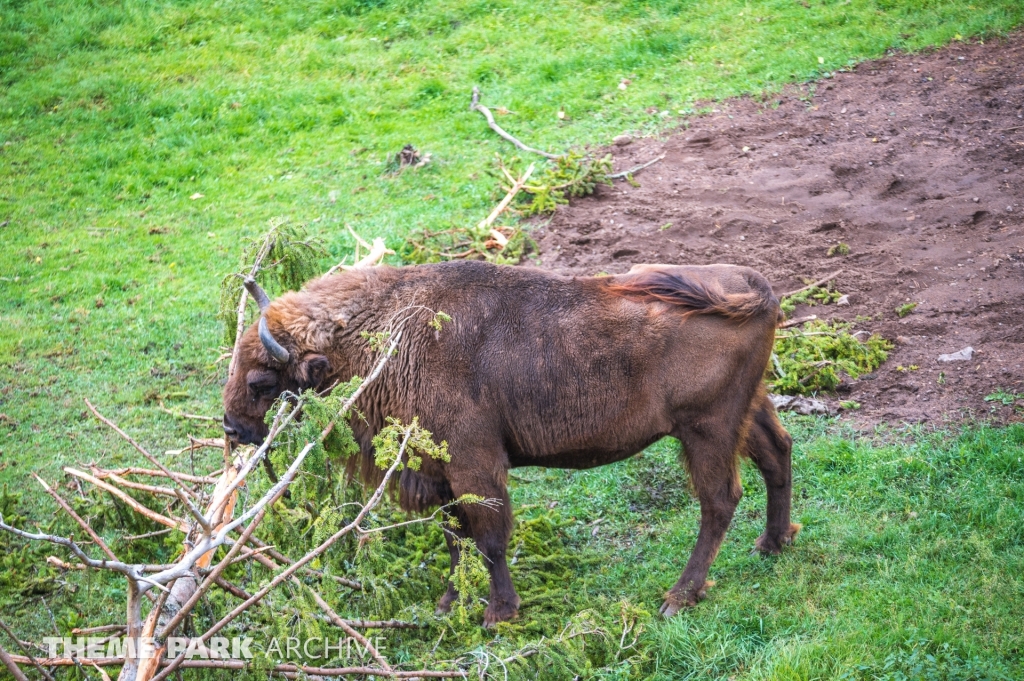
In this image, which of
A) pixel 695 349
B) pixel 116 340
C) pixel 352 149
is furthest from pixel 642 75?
pixel 695 349

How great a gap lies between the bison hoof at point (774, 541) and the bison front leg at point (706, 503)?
42cm

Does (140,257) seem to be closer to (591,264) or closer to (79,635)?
(591,264)

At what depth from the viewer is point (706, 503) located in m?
5.88

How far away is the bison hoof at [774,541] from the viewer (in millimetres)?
6148

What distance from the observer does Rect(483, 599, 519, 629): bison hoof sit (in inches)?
235

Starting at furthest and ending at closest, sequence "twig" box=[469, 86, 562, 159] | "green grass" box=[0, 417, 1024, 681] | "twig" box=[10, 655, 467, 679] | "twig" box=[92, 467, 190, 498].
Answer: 1. "twig" box=[469, 86, 562, 159]
2. "twig" box=[92, 467, 190, 498]
3. "green grass" box=[0, 417, 1024, 681]
4. "twig" box=[10, 655, 467, 679]

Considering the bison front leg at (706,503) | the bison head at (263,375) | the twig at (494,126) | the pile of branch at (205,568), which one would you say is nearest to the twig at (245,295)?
the pile of branch at (205,568)

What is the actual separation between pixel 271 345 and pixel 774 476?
3.41m

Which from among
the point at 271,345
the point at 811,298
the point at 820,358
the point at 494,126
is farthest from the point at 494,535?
the point at 494,126

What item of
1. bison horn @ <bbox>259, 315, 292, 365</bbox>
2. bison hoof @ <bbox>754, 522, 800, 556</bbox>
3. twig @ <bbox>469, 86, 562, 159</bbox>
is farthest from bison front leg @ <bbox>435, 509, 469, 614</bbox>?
twig @ <bbox>469, 86, 562, 159</bbox>

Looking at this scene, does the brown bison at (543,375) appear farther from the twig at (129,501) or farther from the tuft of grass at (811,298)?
the tuft of grass at (811,298)

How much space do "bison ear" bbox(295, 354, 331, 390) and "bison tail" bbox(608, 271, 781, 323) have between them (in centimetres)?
205

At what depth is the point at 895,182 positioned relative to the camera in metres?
10.1

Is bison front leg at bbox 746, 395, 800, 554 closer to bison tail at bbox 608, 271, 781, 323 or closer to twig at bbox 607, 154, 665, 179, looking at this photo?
bison tail at bbox 608, 271, 781, 323
